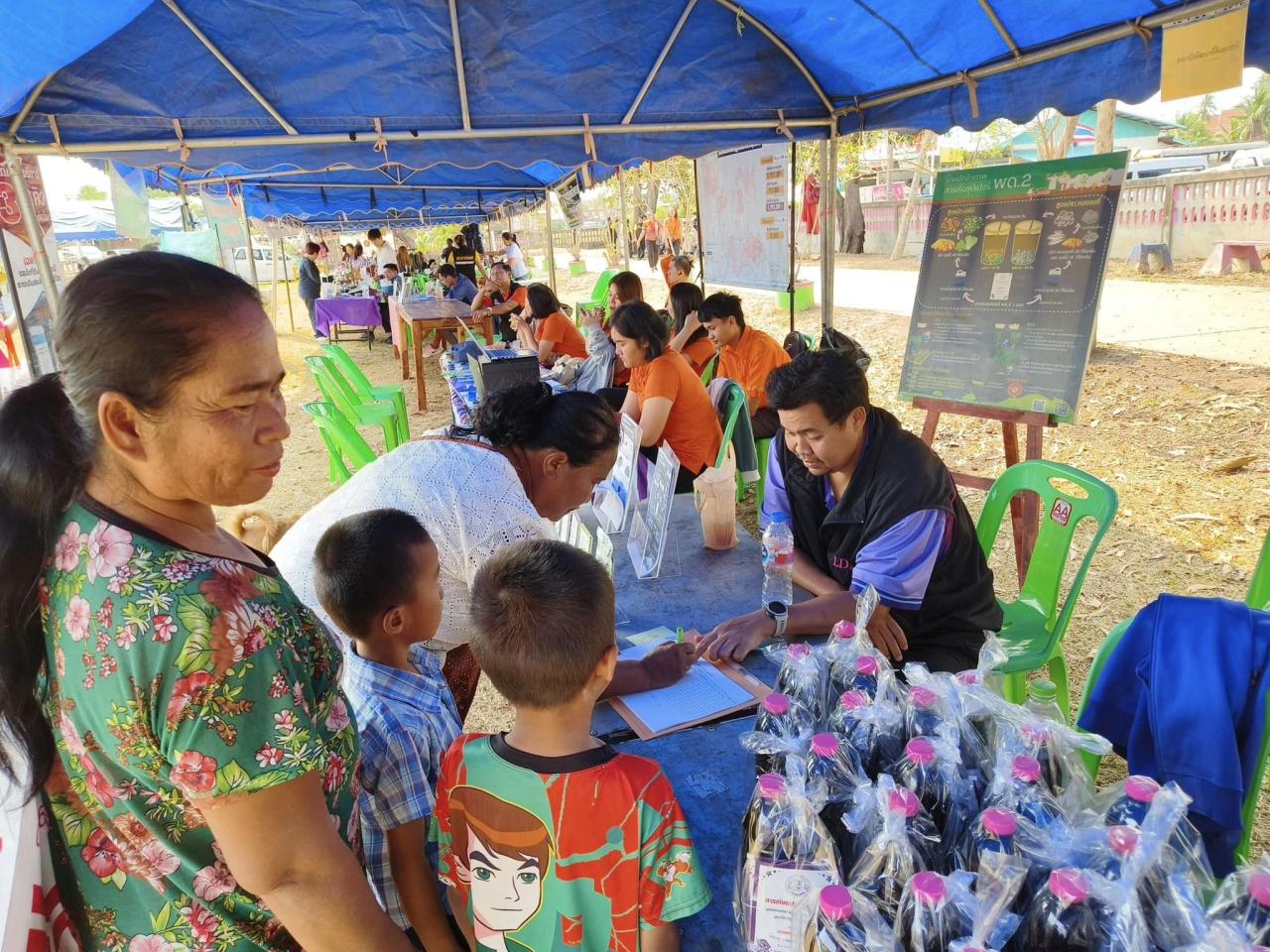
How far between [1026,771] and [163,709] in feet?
3.35

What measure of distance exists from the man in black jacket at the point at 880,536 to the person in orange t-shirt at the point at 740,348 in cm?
301

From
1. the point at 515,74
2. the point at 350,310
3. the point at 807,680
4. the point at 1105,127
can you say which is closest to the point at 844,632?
the point at 807,680

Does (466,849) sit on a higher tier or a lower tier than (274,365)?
lower

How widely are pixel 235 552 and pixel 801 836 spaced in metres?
0.82

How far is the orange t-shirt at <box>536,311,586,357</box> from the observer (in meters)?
7.29

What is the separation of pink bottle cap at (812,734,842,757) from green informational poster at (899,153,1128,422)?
2.77 metres

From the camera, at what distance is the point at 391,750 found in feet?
4.36

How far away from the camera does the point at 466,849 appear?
114 cm

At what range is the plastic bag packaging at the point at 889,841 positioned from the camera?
0.89 metres

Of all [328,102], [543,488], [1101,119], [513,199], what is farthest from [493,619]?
[513,199]

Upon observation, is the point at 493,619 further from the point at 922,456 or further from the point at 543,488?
the point at 922,456

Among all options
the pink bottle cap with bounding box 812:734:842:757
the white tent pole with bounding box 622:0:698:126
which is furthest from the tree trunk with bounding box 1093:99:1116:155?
the pink bottle cap with bounding box 812:734:842:757

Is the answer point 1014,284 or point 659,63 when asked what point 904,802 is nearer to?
point 1014,284

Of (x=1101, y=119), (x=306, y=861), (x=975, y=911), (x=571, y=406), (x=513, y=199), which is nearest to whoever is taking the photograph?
(x=975, y=911)
